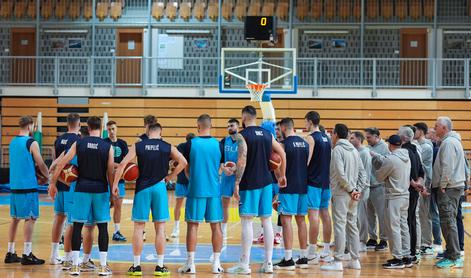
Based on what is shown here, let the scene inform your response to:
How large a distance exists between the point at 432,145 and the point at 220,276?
14.2 ft

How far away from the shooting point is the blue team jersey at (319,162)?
9.89 m

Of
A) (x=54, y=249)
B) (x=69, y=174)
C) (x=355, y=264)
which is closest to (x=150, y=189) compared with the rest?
(x=69, y=174)

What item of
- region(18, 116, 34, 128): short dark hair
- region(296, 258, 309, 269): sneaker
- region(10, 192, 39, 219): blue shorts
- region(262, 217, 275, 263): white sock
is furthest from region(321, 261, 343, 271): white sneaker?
region(18, 116, 34, 128): short dark hair

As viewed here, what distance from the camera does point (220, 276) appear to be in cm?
887

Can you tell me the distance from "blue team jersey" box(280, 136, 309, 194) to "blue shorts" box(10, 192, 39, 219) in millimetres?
3319

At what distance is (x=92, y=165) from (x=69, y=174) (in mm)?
298

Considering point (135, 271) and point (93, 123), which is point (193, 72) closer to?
point (93, 123)

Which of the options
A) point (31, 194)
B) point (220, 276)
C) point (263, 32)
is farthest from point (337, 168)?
point (263, 32)

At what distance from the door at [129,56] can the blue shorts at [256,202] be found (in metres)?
16.0

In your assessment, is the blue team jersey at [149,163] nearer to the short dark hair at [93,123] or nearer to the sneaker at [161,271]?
the short dark hair at [93,123]

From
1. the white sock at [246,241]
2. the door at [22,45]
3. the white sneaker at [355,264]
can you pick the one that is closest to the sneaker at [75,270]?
the white sock at [246,241]

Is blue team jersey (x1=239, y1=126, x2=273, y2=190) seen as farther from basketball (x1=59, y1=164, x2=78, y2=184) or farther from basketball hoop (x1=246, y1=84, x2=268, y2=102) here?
basketball hoop (x1=246, y1=84, x2=268, y2=102)

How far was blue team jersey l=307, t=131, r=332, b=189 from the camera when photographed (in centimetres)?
989

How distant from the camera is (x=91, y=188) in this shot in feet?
28.9
